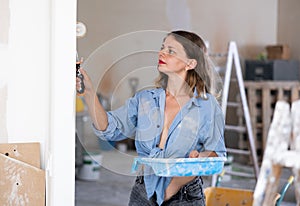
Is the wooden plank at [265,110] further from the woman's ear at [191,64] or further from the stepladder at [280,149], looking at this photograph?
the stepladder at [280,149]

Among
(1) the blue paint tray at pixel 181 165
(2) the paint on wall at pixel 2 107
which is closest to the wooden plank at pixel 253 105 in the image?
(1) the blue paint tray at pixel 181 165

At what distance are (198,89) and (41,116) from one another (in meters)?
0.62

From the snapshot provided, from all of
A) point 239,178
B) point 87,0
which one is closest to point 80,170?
point 239,178

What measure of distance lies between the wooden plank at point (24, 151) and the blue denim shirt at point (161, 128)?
252 mm

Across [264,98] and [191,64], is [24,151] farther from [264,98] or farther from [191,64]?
[264,98]

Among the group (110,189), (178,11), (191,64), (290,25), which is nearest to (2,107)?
(191,64)

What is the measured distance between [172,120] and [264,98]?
442 centimetres

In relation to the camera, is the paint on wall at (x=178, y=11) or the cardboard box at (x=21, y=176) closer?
the cardboard box at (x=21, y=176)

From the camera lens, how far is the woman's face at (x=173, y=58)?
218 centimetres

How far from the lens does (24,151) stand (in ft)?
6.81

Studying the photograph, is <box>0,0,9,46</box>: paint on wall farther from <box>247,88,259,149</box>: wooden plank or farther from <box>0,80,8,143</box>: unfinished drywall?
<box>247,88,259,149</box>: wooden plank

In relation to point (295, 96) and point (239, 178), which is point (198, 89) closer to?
point (239, 178)

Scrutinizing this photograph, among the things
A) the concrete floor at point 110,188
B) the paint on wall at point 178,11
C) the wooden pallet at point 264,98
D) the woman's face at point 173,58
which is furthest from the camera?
the wooden pallet at point 264,98

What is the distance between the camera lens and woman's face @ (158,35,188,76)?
2182 millimetres
